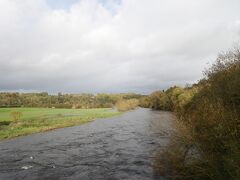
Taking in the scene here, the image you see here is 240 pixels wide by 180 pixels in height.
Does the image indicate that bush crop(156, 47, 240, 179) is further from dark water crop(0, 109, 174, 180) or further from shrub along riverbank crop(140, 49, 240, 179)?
dark water crop(0, 109, 174, 180)

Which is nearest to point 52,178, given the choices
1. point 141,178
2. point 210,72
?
point 141,178

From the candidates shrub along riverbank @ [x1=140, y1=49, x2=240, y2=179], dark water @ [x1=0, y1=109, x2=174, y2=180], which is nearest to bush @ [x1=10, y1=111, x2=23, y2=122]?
dark water @ [x1=0, y1=109, x2=174, y2=180]

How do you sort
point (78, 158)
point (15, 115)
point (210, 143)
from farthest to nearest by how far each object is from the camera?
point (15, 115) → point (78, 158) → point (210, 143)

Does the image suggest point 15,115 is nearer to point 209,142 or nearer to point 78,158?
point 78,158

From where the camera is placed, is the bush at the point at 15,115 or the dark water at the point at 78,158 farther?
the bush at the point at 15,115

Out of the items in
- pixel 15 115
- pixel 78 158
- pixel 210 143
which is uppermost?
pixel 15 115

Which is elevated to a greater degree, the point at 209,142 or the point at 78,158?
the point at 209,142

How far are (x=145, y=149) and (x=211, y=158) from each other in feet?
58.7

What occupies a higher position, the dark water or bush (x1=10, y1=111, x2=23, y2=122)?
bush (x1=10, y1=111, x2=23, y2=122)

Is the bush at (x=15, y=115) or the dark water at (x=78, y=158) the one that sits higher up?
the bush at (x=15, y=115)

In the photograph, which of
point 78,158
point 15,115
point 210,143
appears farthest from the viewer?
point 15,115

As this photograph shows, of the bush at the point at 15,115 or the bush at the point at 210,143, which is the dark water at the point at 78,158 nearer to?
the bush at the point at 210,143

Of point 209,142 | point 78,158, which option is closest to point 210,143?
point 209,142

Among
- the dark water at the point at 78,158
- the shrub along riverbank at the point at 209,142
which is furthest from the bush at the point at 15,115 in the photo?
the shrub along riverbank at the point at 209,142
